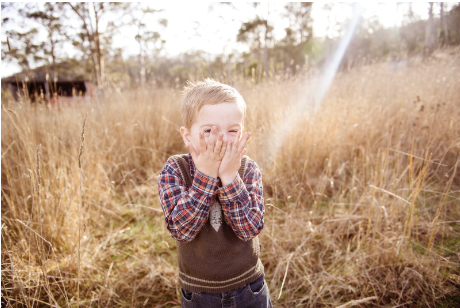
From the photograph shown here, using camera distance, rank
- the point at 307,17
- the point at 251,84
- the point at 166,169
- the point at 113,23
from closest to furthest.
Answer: the point at 166,169 < the point at 251,84 < the point at 113,23 < the point at 307,17

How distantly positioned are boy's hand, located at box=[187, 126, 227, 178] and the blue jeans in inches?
18.0

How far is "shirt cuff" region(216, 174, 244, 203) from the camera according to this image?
2.81 feet

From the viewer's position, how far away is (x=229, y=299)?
941mm

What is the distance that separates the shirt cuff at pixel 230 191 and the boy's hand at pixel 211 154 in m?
0.06

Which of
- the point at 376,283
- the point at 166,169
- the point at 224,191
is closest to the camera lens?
the point at 224,191

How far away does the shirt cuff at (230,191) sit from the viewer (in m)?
0.86

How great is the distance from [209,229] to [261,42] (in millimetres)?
18465

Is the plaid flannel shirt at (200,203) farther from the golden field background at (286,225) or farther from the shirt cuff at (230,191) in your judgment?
the golden field background at (286,225)

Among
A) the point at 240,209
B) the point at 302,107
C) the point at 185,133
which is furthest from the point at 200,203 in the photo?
the point at 302,107

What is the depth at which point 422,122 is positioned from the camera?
2684 millimetres

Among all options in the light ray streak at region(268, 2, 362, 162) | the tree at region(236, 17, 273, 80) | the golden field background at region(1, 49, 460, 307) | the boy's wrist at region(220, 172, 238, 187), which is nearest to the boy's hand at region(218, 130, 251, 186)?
the boy's wrist at region(220, 172, 238, 187)

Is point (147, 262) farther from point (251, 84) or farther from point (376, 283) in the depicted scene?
point (251, 84)

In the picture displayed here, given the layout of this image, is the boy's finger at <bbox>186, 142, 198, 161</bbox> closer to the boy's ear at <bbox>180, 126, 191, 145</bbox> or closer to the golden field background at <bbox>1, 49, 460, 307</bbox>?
the boy's ear at <bbox>180, 126, 191, 145</bbox>

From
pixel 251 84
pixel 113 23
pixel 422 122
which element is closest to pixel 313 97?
pixel 251 84
